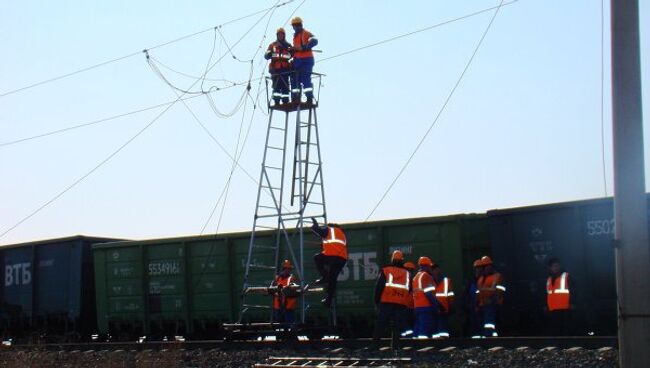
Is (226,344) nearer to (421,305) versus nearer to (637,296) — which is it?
(421,305)

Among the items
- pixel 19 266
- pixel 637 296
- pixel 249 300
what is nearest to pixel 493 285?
pixel 249 300

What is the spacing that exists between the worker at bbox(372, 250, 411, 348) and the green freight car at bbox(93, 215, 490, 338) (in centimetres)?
337

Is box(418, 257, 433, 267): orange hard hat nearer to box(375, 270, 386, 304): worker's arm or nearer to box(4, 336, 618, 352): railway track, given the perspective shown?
box(4, 336, 618, 352): railway track

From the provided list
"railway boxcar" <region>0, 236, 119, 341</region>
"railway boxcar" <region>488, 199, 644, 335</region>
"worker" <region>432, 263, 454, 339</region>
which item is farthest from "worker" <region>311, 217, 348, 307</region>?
"railway boxcar" <region>0, 236, 119, 341</region>

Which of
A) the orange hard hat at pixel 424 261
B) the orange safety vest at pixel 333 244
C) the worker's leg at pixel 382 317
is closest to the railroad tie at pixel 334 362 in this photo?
the worker's leg at pixel 382 317

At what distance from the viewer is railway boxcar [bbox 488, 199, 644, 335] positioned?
15141mm

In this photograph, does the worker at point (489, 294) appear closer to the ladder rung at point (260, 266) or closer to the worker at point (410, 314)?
the worker at point (410, 314)

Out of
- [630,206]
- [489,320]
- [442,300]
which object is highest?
[630,206]

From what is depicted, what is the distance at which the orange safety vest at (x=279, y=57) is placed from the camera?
56.3 feet

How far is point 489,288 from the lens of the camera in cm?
1556

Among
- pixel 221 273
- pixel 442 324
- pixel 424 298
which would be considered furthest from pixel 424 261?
pixel 221 273

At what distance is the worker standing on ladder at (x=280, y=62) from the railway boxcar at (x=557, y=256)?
4.33 m

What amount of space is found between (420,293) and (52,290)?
34.5ft

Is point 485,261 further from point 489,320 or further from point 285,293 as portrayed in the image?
point 285,293
